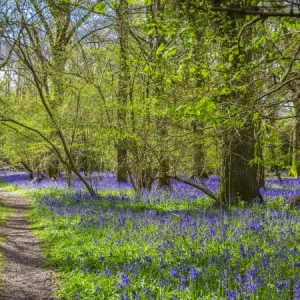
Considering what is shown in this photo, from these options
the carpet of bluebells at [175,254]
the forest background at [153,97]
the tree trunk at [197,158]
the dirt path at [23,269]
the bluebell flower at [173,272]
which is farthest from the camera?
the tree trunk at [197,158]

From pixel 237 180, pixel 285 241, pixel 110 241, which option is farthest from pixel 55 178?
pixel 285 241

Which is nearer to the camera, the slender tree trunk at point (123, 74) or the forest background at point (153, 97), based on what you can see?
Answer: the forest background at point (153, 97)

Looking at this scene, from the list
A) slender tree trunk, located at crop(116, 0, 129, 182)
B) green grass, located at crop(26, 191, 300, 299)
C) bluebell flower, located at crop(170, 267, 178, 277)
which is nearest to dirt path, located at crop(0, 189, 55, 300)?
green grass, located at crop(26, 191, 300, 299)

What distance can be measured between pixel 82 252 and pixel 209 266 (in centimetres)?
252

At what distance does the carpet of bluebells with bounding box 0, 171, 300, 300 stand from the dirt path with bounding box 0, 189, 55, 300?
22 centimetres

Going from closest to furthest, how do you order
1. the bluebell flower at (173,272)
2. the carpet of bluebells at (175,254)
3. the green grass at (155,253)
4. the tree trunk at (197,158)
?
the carpet of bluebells at (175,254)
the green grass at (155,253)
the bluebell flower at (173,272)
the tree trunk at (197,158)

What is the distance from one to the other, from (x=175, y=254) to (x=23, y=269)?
2.58 m

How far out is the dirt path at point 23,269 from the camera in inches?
221

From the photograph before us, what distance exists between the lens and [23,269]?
22.3 ft

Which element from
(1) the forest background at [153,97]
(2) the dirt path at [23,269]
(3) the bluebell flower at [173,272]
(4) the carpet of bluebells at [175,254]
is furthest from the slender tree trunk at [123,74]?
(3) the bluebell flower at [173,272]

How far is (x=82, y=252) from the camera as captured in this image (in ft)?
22.8

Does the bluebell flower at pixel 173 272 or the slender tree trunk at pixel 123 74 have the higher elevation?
the slender tree trunk at pixel 123 74

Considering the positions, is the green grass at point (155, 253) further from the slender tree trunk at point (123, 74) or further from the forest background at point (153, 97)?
the slender tree trunk at point (123, 74)

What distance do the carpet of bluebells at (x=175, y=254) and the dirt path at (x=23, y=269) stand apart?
22 centimetres
